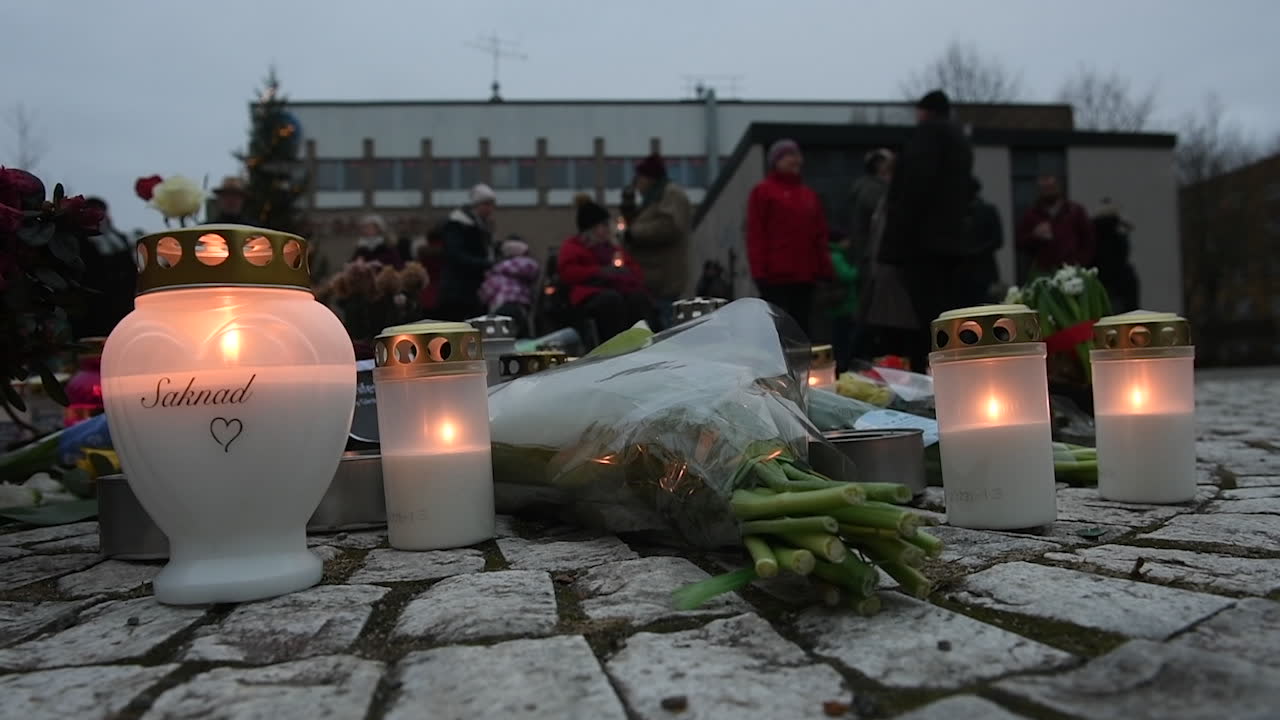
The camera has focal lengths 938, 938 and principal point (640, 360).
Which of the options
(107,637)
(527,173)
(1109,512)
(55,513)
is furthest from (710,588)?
(527,173)

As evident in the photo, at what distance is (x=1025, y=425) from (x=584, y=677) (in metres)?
1.32

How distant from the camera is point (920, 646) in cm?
137

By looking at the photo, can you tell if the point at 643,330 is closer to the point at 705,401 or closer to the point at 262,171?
the point at 705,401

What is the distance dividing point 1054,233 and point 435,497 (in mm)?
7166

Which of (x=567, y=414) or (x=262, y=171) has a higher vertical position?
(x=262, y=171)

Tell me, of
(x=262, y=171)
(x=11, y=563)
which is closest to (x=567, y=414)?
(x=11, y=563)

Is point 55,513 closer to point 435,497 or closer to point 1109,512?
point 435,497

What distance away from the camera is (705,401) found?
2.16 m

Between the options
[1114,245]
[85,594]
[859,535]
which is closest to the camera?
[859,535]

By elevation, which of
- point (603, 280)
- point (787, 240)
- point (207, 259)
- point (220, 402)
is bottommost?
point (220, 402)

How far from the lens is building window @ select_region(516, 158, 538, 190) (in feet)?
104

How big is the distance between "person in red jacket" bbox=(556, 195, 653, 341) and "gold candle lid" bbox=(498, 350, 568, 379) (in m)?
Answer: 3.39

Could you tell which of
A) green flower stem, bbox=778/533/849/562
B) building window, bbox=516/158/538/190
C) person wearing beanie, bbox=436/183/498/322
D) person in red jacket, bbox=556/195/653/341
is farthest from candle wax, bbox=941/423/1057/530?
building window, bbox=516/158/538/190

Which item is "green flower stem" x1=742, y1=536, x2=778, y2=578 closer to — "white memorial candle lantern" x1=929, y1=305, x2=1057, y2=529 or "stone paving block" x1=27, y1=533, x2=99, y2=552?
"white memorial candle lantern" x1=929, y1=305, x2=1057, y2=529
